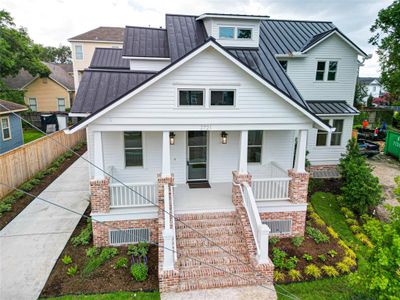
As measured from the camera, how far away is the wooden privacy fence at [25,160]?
11812 mm

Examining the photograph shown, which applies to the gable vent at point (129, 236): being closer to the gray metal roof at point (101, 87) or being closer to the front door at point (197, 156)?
the front door at point (197, 156)

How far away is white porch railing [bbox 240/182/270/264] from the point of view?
701cm

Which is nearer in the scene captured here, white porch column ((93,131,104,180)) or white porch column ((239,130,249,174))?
white porch column ((93,131,104,180))

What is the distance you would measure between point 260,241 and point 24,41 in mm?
29631

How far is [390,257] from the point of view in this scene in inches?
178

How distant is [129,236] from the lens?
8539 millimetres

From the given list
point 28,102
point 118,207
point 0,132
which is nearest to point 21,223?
point 118,207

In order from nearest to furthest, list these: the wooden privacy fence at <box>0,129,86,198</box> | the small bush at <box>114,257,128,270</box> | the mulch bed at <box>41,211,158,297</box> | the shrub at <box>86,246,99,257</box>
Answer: the mulch bed at <box>41,211,158,297</box> < the small bush at <box>114,257,128,270</box> < the shrub at <box>86,246,99,257</box> < the wooden privacy fence at <box>0,129,86,198</box>

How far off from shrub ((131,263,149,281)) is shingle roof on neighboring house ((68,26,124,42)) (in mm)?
32888

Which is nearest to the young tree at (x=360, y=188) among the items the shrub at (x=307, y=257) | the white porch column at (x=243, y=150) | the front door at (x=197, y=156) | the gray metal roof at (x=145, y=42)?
the shrub at (x=307, y=257)

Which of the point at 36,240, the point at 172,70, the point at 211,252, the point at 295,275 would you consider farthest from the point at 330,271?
the point at 36,240

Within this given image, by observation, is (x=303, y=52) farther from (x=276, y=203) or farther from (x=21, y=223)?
(x=21, y=223)

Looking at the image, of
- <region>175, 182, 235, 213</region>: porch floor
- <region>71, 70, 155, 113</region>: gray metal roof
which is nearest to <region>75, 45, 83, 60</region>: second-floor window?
<region>71, 70, 155, 113</region>: gray metal roof

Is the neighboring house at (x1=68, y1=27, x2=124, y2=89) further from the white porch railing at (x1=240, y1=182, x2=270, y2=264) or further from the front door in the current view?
the white porch railing at (x1=240, y1=182, x2=270, y2=264)
